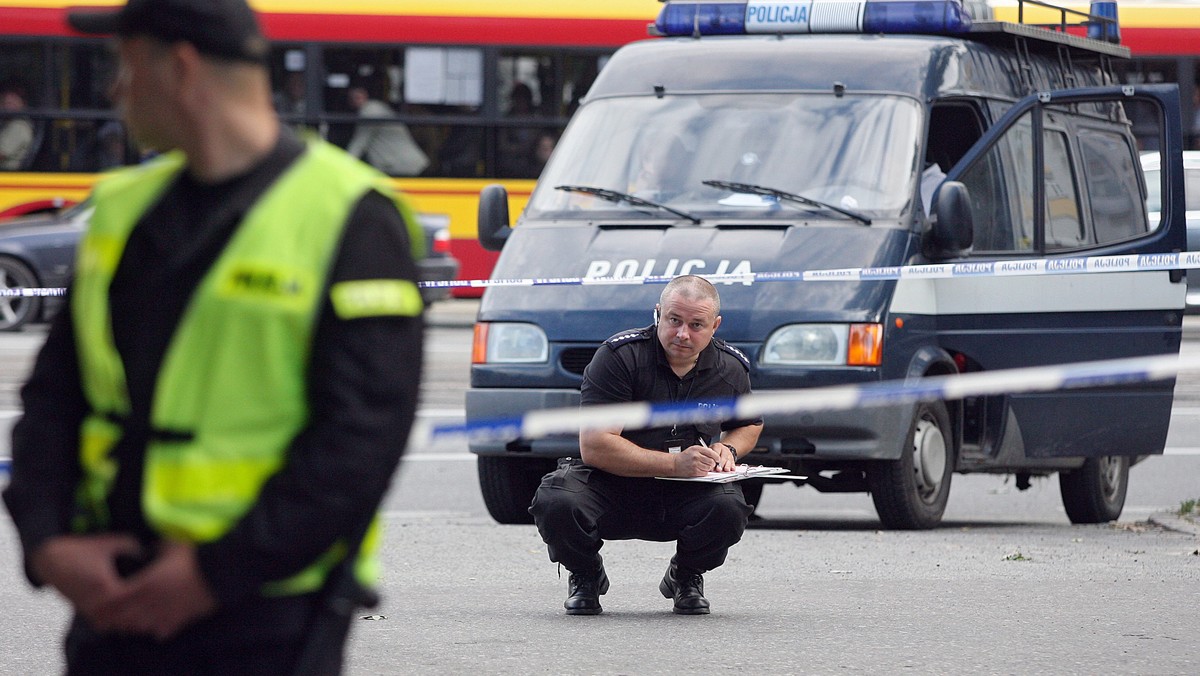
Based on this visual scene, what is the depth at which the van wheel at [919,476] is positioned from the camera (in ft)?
29.0

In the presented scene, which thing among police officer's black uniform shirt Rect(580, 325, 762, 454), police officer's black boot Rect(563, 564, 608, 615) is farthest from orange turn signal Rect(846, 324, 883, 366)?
police officer's black boot Rect(563, 564, 608, 615)

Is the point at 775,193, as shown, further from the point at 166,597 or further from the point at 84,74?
the point at 84,74

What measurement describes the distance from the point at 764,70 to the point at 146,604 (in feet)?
24.7

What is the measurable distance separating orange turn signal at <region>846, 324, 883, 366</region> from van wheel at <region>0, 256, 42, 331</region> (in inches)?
469

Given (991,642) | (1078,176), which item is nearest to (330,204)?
(991,642)

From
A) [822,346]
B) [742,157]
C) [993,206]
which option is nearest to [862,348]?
[822,346]

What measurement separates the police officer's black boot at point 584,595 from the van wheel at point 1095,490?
13.6 ft

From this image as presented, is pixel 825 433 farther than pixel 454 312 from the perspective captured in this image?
No

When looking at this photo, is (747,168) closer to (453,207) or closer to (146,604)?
(146,604)

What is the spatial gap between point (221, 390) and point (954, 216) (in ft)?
21.7

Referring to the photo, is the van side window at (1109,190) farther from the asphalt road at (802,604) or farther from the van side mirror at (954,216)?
the asphalt road at (802,604)

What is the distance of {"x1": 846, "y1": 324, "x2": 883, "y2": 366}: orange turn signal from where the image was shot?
8586 millimetres

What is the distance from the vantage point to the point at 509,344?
29.3 ft

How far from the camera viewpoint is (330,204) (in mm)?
2564
